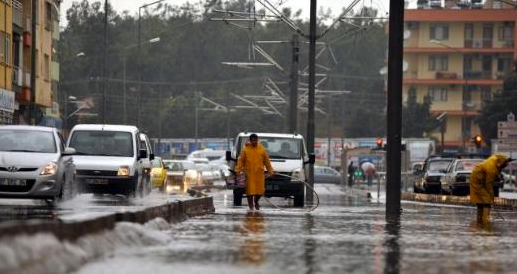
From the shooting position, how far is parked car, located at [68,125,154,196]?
2897 centimetres

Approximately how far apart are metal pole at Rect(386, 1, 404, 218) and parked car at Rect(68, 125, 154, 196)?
6659 mm

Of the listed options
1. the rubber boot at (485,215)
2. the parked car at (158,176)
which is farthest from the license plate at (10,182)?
the parked car at (158,176)

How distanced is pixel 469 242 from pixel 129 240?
4245 millimetres

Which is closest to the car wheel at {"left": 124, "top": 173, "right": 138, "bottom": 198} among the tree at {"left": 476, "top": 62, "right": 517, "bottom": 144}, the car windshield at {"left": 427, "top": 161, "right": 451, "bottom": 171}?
the car windshield at {"left": 427, "top": 161, "right": 451, "bottom": 171}

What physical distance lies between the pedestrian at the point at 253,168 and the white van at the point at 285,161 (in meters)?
5.26

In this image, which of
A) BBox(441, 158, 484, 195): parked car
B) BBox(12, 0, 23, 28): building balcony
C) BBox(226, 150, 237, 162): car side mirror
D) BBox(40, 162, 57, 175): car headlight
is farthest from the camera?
BBox(12, 0, 23, 28): building balcony

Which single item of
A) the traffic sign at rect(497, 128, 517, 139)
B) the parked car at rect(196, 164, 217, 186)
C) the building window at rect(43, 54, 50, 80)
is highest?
the building window at rect(43, 54, 50, 80)

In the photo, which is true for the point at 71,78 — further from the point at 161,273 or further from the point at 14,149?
the point at 161,273

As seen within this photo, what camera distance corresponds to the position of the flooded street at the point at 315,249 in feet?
35.0

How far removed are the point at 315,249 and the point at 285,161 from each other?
19366 millimetres

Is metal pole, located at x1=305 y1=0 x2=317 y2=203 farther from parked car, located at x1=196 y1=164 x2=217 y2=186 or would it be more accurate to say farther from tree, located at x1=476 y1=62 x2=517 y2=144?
tree, located at x1=476 y1=62 x2=517 y2=144

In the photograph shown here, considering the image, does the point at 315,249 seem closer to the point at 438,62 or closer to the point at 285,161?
the point at 285,161

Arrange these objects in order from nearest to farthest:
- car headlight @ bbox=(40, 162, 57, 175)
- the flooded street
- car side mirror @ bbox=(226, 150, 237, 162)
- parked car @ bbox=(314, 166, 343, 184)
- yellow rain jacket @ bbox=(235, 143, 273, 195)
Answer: the flooded street, car headlight @ bbox=(40, 162, 57, 175), yellow rain jacket @ bbox=(235, 143, 273, 195), car side mirror @ bbox=(226, 150, 237, 162), parked car @ bbox=(314, 166, 343, 184)

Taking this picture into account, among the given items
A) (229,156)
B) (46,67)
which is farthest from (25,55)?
(229,156)
